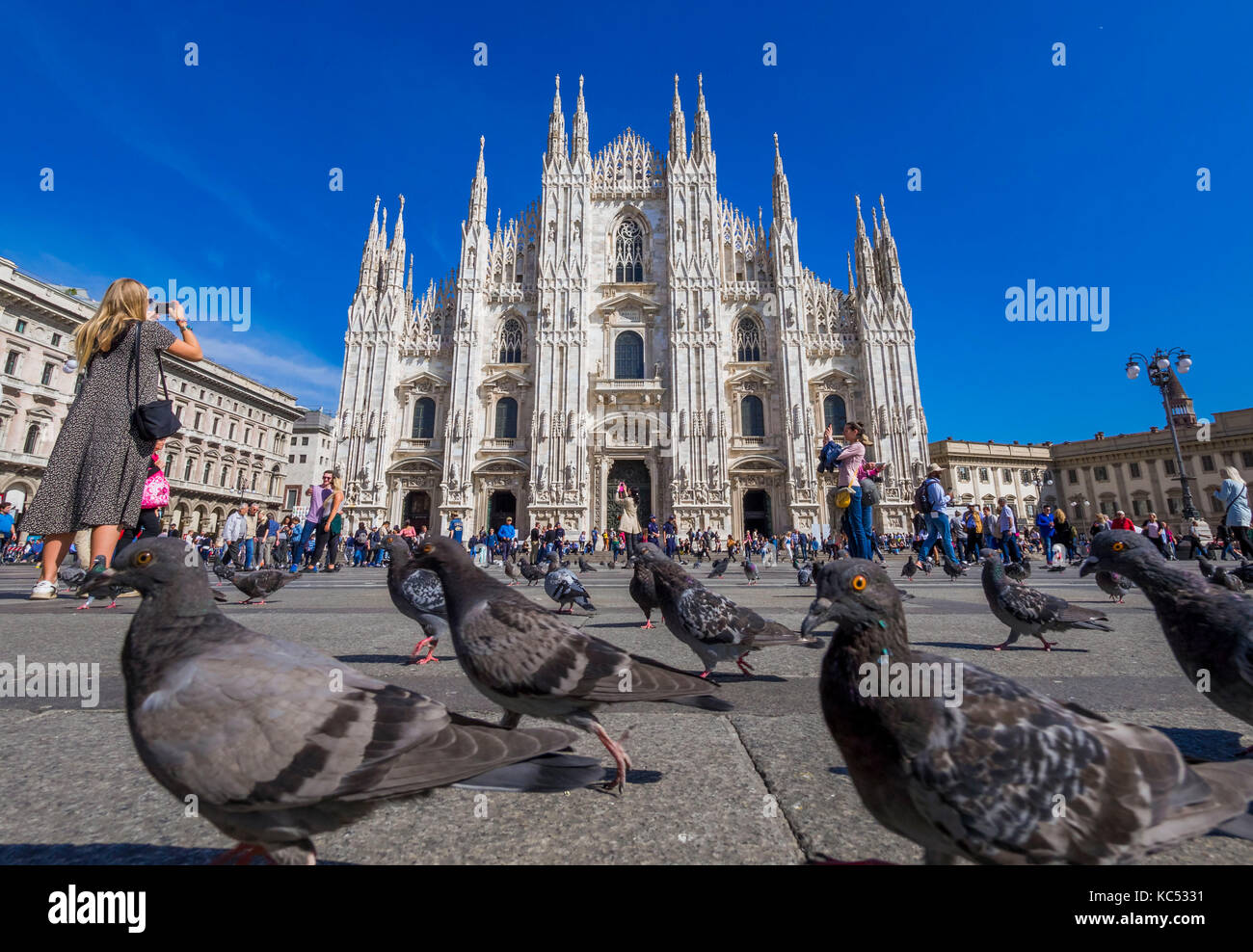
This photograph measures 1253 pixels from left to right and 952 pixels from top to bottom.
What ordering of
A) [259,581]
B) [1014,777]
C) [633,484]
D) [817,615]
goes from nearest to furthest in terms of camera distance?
[1014,777], [817,615], [259,581], [633,484]

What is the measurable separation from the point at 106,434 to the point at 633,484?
2336 centimetres

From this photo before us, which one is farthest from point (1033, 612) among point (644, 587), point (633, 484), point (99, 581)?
point (633, 484)

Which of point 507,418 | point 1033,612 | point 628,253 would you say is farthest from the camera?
point 628,253

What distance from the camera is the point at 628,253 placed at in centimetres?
2923

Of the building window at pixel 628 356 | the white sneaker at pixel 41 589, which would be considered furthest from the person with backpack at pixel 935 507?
the building window at pixel 628 356

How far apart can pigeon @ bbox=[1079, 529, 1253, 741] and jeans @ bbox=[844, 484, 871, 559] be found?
4.08 metres

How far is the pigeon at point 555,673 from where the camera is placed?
1.55 m

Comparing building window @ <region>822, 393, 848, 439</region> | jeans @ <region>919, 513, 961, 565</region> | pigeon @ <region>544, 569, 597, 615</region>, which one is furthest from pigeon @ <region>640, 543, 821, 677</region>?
building window @ <region>822, 393, 848, 439</region>

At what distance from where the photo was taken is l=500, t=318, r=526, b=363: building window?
2820cm

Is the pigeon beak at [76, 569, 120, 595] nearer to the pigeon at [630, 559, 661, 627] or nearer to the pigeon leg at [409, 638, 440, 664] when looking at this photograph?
the pigeon leg at [409, 638, 440, 664]

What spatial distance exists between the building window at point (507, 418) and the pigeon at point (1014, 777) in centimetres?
2704

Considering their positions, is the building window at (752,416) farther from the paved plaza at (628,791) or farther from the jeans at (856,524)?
the paved plaza at (628,791)

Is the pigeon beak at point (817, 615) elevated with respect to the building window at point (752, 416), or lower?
lower

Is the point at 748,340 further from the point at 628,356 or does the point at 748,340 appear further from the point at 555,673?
the point at 555,673
